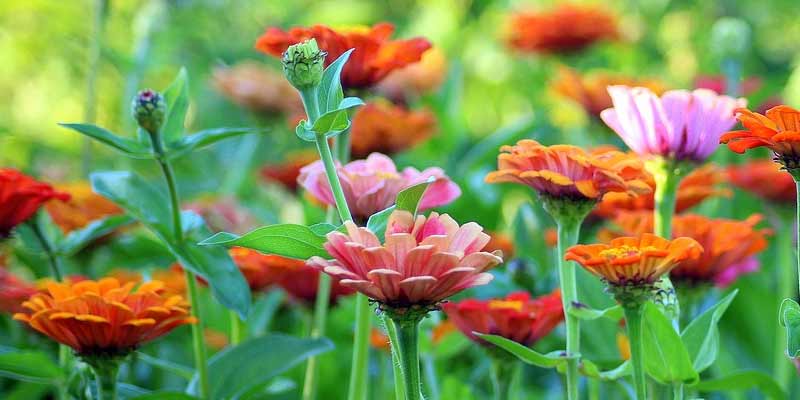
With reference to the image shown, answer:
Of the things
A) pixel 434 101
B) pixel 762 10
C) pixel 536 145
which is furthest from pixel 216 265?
pixel 762 10

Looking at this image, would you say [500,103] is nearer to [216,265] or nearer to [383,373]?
[383,373]

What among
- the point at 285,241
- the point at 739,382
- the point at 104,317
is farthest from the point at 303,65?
the point at 739,382

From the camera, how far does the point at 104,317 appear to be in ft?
1.88

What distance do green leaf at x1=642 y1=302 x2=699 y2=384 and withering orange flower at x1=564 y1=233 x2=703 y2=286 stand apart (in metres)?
0.04

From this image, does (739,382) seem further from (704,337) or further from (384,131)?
(384,131)

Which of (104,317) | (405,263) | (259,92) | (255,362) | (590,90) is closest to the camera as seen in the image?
(405,263)

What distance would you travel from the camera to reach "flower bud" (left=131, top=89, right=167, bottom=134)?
0.59 m

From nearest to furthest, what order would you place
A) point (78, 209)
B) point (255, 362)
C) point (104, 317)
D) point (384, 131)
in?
1. point (104, 317)
2. point (255, 362)
3. point (78, 209)
4. point (384, 131)

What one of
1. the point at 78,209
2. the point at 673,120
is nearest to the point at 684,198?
the point at 673,120

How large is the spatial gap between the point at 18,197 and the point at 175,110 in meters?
0.11

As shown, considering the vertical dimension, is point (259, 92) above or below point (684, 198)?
above

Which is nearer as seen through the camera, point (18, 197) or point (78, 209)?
point (18, 197)

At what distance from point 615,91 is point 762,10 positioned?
1592 millimetres

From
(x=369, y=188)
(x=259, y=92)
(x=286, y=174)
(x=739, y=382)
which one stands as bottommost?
(x=739, y=382)
